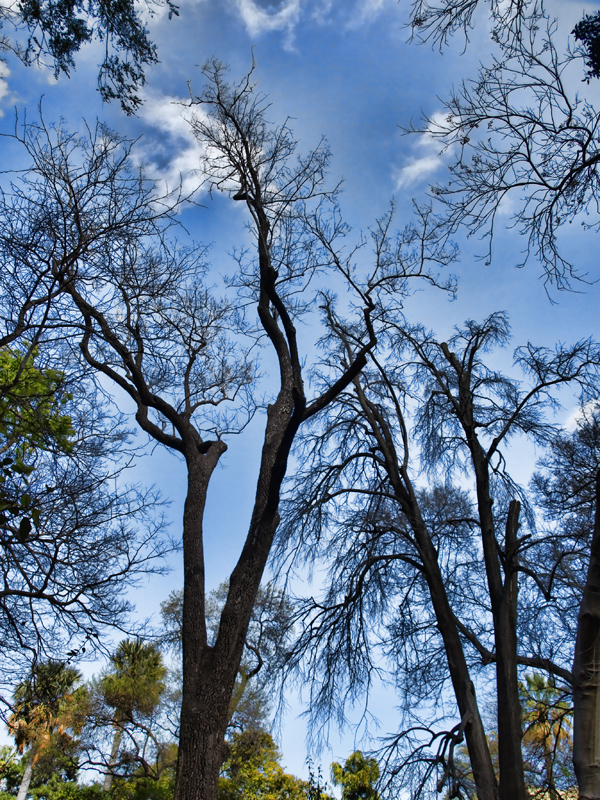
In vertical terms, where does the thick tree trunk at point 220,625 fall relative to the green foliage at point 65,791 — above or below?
above

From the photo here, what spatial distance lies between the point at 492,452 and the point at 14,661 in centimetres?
647

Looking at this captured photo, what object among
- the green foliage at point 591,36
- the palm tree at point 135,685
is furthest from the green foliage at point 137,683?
the green foliage at point 591,36

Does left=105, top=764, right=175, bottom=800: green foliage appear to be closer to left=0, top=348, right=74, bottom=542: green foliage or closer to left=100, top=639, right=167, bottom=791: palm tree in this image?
left=100, top=639, right=167, bottom=791: palm tree

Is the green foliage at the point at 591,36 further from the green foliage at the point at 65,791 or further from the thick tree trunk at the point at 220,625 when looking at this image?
the green foliage at the point at 65,791

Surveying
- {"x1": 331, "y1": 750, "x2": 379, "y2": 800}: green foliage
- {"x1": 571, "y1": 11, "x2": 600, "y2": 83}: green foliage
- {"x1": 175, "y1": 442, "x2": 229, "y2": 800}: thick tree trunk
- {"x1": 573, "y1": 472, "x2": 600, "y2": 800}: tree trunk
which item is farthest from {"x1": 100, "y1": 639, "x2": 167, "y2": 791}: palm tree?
{"x1": 571, "y1": 11, "x2": 600, "y2": 83}: green foliage

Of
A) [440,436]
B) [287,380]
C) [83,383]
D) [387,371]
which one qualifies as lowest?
[83,383]

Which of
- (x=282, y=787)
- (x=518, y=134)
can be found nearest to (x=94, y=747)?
(x=282, y=787)

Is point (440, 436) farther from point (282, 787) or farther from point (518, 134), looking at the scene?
point (282, 787)

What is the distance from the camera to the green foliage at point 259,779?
10.7m

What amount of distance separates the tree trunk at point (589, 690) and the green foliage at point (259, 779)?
8036 mm

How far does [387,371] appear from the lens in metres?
8.80

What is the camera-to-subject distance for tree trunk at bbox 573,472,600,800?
234 cm

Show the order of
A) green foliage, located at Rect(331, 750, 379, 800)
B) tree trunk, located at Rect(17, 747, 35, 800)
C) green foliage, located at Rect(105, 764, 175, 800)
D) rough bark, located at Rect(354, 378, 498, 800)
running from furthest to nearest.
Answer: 1. tree trunk, located at Rect(17, 747, 35, 800)
2. green foliage, located at Rect(105, 764, 175, 800)
3. green foliage, located at Rect(331, 750, 379, 800)
4. rough bark, located at Rect(354, 378, 498, 800)

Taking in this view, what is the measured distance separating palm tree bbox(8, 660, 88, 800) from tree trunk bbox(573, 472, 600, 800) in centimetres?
385
